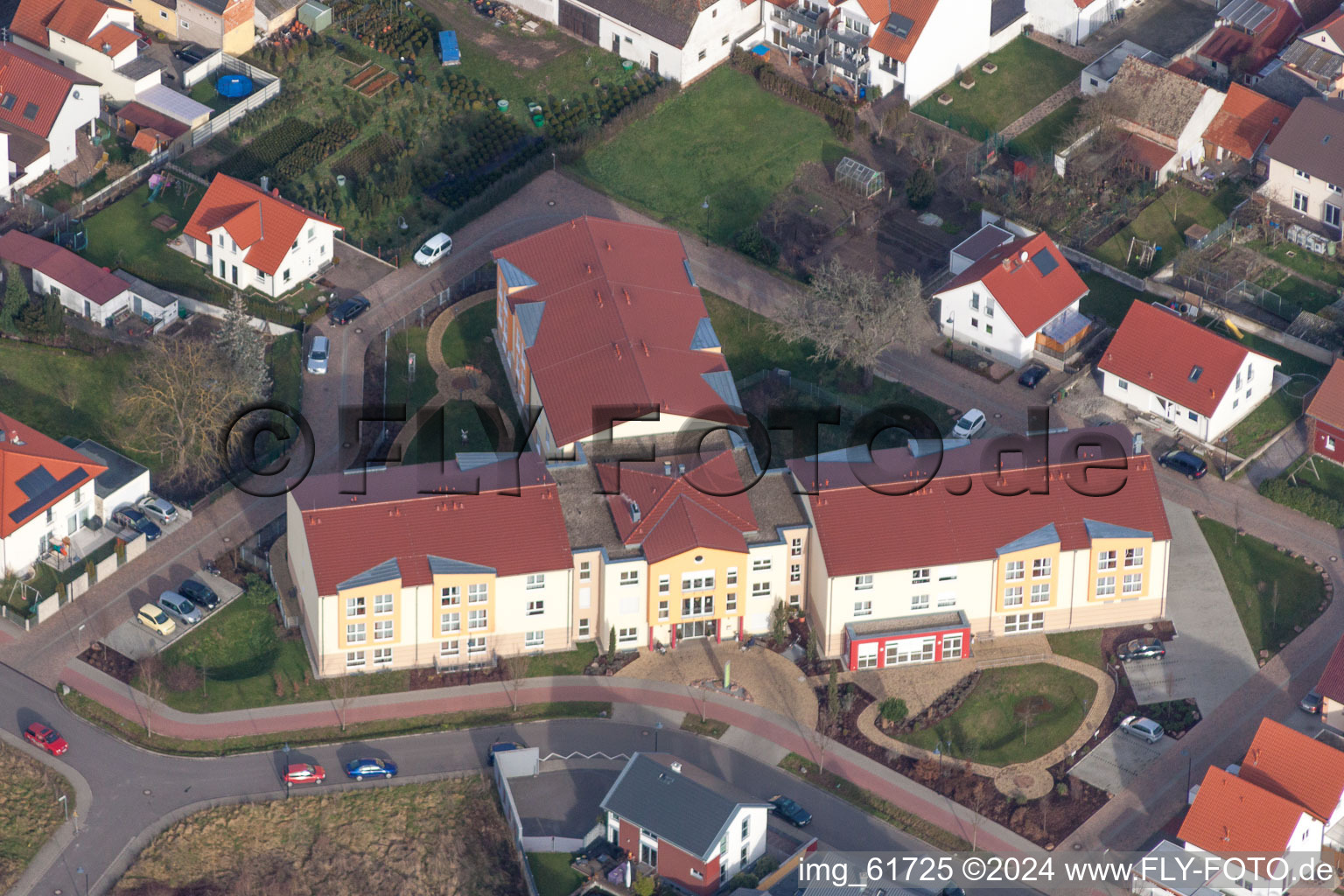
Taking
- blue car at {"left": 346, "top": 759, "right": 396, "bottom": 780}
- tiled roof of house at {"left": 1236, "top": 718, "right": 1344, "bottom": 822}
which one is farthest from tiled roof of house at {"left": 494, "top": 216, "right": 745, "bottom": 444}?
tiled roof of house at {"left": 1236, "top": 718, "right": 1344, "bottom": 822}

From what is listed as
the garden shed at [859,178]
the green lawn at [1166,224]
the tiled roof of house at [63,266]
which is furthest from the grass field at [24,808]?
the green lawn at [1166,224]

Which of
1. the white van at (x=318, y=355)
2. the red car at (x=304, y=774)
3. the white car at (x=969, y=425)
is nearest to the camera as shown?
the red car at (x=304, y=774)

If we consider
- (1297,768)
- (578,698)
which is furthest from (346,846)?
(1297,768)

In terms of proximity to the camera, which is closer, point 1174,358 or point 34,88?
point 1174,358

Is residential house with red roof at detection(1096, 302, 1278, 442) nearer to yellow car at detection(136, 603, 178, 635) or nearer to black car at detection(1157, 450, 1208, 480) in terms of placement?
black car at detection(1157, 450, 1208, 480)

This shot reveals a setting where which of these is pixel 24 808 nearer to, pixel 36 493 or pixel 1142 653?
pixel 36 493

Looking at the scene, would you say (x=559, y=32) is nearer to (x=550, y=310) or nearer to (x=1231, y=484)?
(x=550, y=310)

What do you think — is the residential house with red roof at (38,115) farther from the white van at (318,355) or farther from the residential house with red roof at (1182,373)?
the residential house with red roof at (1182,373)
